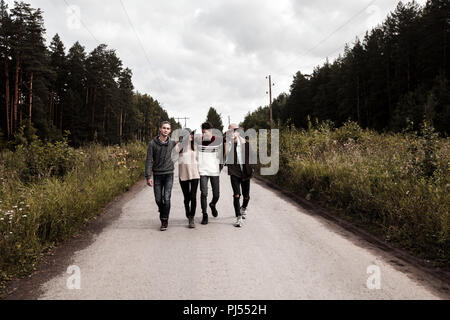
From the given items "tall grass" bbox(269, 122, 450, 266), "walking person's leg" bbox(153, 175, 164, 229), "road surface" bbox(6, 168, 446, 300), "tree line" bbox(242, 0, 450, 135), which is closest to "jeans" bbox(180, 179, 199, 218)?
"road surface" bbox(6, 168, 446, 300)

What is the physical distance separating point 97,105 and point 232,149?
55.3 m

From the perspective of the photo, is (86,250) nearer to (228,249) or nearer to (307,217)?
(228,249)

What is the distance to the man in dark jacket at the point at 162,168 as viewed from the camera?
19.4 feet

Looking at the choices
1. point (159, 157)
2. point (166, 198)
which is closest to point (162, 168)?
point (159, 157)

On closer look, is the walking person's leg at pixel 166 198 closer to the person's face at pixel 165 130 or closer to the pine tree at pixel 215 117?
the person's face at pixel 165 130

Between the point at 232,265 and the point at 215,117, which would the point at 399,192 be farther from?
the point at 215,117

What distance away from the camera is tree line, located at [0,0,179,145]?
108ft

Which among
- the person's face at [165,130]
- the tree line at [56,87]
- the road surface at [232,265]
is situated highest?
the tree line at [56,87]

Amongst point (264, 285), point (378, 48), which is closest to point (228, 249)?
point (264, 285)

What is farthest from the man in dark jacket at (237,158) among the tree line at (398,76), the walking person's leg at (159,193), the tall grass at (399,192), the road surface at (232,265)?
the tree line at (398,76)

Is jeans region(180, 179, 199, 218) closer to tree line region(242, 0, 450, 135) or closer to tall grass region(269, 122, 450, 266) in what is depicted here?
tall grass region(269, 122, 450, 266)

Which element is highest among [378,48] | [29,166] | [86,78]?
[378,48]

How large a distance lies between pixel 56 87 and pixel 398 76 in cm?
5775

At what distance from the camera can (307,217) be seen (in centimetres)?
682
